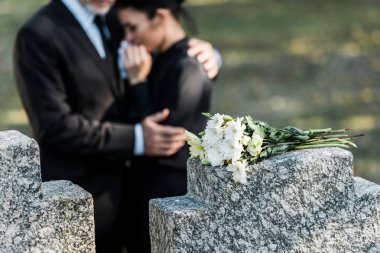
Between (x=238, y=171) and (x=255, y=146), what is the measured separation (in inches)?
5.3

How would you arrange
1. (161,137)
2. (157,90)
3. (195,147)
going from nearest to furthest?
(195,147) < (161,137) < (157,90)

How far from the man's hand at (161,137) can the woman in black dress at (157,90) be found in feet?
0.16

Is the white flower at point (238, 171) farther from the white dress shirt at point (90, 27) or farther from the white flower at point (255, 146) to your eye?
the white dress shirt at point (90, 27)

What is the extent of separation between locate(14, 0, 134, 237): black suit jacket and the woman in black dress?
114mm

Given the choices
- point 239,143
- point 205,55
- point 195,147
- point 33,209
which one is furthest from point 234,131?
point 205,55

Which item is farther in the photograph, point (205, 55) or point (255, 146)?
point (205, 55)

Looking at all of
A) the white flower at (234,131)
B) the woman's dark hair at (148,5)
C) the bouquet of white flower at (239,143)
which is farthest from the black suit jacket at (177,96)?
the white flower at (234,131)

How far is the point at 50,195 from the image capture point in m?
3.18

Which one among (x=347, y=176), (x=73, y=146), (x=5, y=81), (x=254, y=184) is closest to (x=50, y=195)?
(x=254, y=184)

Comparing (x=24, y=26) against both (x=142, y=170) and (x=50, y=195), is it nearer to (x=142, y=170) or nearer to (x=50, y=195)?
(x=142, y=170)

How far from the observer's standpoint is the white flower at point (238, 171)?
10.1ft

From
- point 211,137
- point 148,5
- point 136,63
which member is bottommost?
point 211,137

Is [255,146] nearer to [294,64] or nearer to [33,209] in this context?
[33,209]

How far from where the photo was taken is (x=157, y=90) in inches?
183
